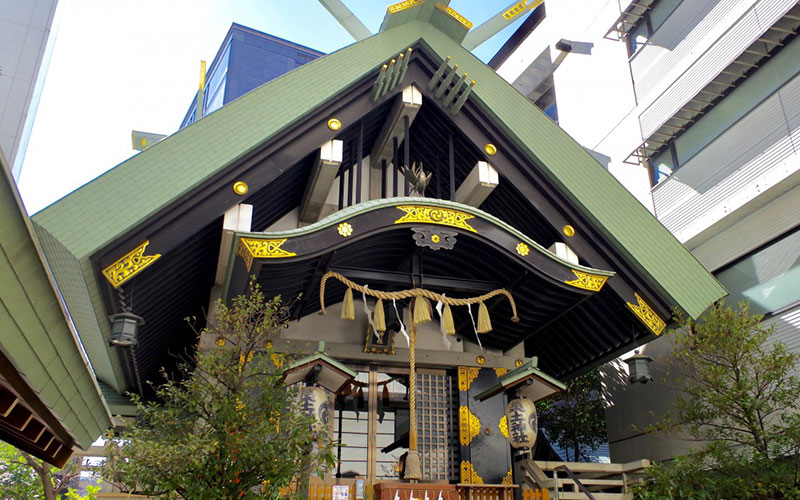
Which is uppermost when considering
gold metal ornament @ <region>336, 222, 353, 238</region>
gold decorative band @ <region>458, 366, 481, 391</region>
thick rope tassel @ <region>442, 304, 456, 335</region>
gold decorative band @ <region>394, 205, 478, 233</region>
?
gold decorative band @ <region>394, 205, 478, 233</region>

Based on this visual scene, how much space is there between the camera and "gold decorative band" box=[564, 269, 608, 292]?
873cm

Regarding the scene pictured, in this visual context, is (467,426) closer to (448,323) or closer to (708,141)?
(448,323)

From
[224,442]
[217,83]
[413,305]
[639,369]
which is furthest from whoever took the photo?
[217,83]

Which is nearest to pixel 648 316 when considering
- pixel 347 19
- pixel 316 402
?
pixel 316 402

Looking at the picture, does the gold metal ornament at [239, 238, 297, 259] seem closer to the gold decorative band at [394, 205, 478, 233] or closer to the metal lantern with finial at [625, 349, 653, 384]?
the gold decorative band at [394, 205, 478, 233]

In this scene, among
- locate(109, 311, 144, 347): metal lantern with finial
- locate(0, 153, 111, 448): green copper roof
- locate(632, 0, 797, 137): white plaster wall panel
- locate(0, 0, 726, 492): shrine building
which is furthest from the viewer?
locate(632, 0, 797, 137): white plaster wall panel

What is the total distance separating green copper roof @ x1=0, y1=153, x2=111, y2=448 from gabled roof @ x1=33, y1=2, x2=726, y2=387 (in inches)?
125

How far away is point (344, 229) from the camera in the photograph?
8070 millimetres

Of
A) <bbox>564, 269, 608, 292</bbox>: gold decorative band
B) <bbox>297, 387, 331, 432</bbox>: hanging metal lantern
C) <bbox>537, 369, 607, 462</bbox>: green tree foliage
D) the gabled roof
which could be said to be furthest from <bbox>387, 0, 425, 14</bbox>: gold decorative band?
<bbox>537, 369, 607, 462</bbox>: green tree foliage

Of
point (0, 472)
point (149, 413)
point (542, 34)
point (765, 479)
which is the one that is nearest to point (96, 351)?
point (149, 413)

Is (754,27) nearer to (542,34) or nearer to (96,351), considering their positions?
(542,34)

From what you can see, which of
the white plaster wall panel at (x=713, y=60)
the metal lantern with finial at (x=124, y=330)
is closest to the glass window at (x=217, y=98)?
the white plaster wall panel at (x=713, y=60)

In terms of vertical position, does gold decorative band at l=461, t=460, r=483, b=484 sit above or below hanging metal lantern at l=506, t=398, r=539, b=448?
below

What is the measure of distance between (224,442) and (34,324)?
8.73 ft
